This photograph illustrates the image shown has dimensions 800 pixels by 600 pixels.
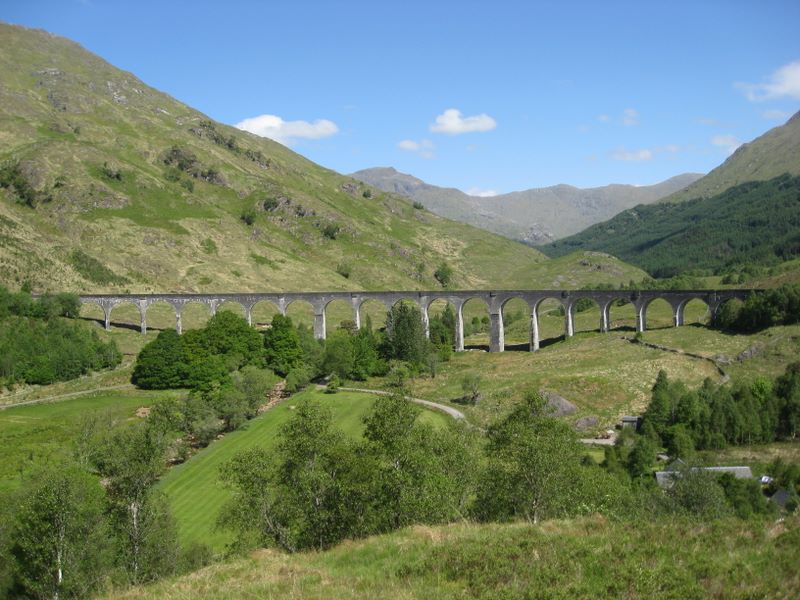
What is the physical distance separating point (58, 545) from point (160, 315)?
99944 mm

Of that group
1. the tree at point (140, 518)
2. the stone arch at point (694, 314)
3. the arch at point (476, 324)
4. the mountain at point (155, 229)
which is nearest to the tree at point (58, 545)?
the tree at point (140, 518)

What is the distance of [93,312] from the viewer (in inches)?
4542

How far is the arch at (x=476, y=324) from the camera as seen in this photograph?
115250 millimetres

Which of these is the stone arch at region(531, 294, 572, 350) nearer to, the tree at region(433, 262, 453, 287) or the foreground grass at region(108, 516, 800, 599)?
the tree at region(433, 262, 453, 287)

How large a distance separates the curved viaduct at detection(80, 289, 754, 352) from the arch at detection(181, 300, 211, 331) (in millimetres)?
2093

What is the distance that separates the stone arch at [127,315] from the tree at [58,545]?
297 ft

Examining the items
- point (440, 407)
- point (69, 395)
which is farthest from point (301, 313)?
point (440, 407)

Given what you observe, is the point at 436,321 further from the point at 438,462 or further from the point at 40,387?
the point at 438,462

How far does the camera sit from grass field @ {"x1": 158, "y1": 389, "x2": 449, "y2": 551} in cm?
3878

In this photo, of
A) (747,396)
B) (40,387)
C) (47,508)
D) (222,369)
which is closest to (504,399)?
(747,396)

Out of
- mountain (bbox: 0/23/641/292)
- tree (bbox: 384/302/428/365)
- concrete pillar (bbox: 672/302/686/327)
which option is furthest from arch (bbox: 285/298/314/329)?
concrete pillar (bbox: 672/302/686/327)

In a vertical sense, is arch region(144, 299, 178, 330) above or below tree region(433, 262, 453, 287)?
below

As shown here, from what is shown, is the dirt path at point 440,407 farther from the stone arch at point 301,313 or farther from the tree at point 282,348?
the stone arch at point 301,313

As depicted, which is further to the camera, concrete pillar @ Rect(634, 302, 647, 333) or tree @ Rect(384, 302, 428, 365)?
concrete pillar @ Rect(634, 302, 647, 333)
